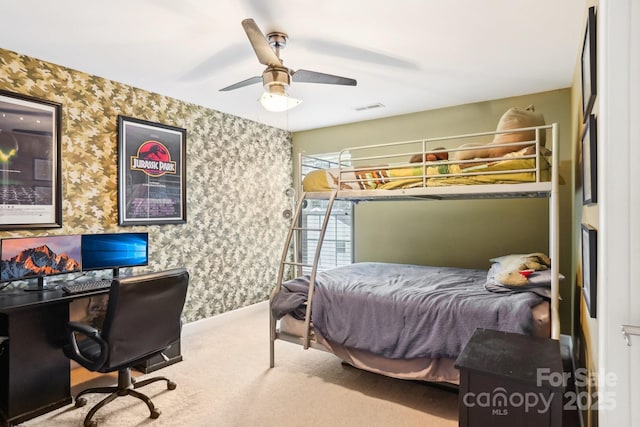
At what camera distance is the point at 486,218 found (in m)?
4.02

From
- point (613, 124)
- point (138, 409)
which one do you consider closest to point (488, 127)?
point (613, 124)

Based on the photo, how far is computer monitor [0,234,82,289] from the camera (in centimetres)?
258

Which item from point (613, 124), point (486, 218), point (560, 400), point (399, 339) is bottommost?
point (399, 339)

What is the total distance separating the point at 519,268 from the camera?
2600mm

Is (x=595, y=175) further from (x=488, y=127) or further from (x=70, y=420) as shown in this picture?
(x=70, y=420)

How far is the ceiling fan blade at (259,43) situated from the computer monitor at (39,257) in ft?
6.76

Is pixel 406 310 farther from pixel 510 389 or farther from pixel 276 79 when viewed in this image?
pixel 276 79

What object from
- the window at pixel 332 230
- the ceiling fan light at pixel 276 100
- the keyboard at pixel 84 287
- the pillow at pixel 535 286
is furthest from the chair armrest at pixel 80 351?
the window at pixel 332 230

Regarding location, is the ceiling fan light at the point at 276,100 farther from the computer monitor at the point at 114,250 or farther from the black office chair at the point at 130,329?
the computer monitor at the point at 114,250

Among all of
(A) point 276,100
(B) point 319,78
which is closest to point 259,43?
(A) point 276,100

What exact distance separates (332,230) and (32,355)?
354 cm

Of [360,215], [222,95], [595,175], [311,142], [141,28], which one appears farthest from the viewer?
[311,142]

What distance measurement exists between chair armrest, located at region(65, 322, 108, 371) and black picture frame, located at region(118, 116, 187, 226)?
133 cm

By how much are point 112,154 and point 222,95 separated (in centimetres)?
120
